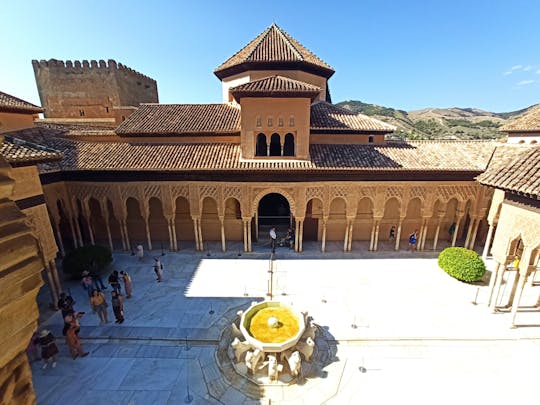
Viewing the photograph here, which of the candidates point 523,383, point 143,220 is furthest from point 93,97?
point 523,383

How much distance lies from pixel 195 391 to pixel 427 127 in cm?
7441

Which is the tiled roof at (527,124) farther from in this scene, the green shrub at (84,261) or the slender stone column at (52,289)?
the slender stone column at (52,289)

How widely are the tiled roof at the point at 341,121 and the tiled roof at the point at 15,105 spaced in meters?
12.5

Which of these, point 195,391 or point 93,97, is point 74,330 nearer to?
point 195,391

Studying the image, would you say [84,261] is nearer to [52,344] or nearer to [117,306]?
[117,306]

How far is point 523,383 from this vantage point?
636cm

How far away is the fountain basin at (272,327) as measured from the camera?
6.36 meters

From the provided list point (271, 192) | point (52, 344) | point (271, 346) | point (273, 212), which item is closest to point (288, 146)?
point (271, 192)

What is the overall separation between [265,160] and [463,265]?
9.14 metres

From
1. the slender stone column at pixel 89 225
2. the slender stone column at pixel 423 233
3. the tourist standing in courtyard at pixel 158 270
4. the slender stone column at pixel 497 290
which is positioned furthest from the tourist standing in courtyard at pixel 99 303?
the slender stone column at pixel 423 233

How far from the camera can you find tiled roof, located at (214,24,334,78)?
540 inches

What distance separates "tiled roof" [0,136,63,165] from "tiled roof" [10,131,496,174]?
3000 mm

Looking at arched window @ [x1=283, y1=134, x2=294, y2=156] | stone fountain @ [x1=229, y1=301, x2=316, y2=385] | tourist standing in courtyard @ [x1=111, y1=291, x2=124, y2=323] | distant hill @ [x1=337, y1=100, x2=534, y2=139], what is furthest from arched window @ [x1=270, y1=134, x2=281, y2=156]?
distant hill @ [x1=337, y1=100, x2=534, y2=139]

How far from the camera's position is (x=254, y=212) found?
12461 mm
